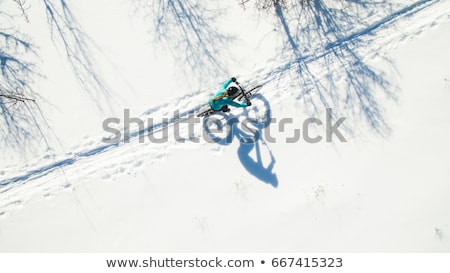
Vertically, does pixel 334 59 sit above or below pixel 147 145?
above

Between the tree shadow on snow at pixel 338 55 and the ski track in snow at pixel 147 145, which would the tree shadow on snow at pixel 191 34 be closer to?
the ski track in snow at pixel 147 145

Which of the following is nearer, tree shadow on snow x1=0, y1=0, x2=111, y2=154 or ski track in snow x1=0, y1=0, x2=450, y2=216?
ski track in snow x1=0, y1=0, x2=450, y2=216

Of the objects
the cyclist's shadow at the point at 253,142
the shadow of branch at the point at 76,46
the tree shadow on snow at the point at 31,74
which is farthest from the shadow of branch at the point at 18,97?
the cyclist's shadow at the point at 253,142

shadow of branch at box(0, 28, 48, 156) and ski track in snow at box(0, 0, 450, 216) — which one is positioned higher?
shadow of branch at box(0, 28, 48, 156)

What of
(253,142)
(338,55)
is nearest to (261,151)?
(253,142)

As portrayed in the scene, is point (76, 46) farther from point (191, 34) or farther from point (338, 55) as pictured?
point (338, 55)

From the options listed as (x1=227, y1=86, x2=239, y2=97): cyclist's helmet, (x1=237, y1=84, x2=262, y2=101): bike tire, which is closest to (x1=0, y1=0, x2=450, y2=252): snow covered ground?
(x1=237, y1=84, x2=262, y2=101): bike tire

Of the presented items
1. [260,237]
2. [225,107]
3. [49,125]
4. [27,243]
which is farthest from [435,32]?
[27,243]

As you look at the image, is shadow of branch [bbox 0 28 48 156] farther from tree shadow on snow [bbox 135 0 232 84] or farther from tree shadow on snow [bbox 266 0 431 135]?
tree shadow on snow [bbox 266 0 431 135]
